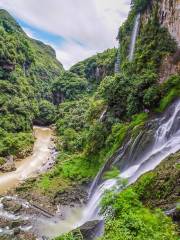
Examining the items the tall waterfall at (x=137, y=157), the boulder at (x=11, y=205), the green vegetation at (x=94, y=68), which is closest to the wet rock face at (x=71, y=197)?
the tall waterfall at (x=137, y=157)

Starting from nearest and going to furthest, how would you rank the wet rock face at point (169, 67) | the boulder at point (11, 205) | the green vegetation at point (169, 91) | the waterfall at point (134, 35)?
1. the boulder at point (11, 205)
2. the green vegetation at point (169, 91)
3. the wet rock face at point (169, 67)
4. the waterfall at point (134, 35)

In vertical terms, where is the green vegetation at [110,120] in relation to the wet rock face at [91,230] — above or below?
above

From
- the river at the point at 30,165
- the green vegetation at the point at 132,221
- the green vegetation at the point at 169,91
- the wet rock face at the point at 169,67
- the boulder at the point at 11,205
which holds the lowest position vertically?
the boulder at the point at 11,205

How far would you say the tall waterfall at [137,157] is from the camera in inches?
869

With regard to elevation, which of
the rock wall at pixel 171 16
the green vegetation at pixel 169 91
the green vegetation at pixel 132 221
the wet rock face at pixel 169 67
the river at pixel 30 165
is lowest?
the river at pixel 30 165

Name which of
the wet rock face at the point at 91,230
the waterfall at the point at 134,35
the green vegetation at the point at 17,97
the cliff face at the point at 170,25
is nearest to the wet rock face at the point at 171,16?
the cliff face at the point at 170,25

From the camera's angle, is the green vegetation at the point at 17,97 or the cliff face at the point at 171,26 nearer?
the cliff face at the point at 171,26

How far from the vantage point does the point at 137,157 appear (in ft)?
79.6

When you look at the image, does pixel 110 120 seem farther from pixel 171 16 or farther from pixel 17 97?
pixel 17 97

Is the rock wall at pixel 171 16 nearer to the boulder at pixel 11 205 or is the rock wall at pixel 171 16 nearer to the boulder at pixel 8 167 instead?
the boulder at pixel 8 167

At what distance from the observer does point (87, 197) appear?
27.5 m

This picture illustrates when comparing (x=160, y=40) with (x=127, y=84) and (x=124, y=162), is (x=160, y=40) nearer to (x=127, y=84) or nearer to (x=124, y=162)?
(x=127, y=84)

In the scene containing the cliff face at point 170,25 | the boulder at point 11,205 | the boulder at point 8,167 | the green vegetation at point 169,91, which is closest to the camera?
the boulder at point 11,205

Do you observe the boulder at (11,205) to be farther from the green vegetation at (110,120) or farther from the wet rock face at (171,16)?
the wet rock face at (171,16)
